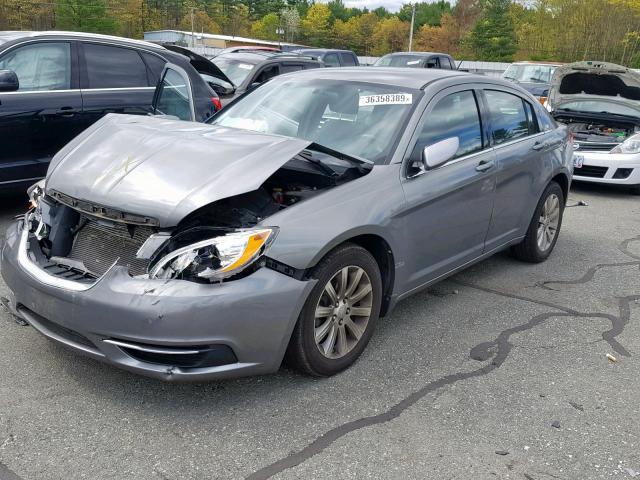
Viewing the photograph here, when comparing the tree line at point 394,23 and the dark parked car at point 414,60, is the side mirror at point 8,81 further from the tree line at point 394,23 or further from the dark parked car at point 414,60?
the tree line at point 394,23

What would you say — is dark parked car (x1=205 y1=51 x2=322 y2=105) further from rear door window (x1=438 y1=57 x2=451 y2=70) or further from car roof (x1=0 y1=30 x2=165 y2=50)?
rear door window (x1=438 y1=57 x2=451 y2=70)

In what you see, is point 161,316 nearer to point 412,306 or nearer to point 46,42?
point 412,306

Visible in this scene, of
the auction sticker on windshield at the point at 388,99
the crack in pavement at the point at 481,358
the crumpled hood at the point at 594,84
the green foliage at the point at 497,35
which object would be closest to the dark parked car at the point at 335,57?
the crumpled hood at the point at 594,84

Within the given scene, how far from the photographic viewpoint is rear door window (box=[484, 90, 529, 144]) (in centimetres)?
472

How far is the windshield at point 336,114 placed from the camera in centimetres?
392

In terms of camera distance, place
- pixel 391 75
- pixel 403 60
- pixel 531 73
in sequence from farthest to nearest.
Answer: pixel 531 73, pixel 403 60, pixel 391 75

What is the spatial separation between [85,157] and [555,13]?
225ft

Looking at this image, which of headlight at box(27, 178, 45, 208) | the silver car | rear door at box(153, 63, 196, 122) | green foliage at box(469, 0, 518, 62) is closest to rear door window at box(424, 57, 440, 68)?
rear door at box(153, 63, 196, 122)

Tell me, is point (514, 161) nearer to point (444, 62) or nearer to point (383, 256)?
point (383, 256)

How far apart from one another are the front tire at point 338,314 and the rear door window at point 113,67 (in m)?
4.28

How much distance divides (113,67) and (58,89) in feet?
2.27

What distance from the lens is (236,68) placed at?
35.3 feet

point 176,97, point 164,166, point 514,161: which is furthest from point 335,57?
point 164,166

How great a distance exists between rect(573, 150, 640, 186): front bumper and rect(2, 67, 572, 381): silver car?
196 inches
